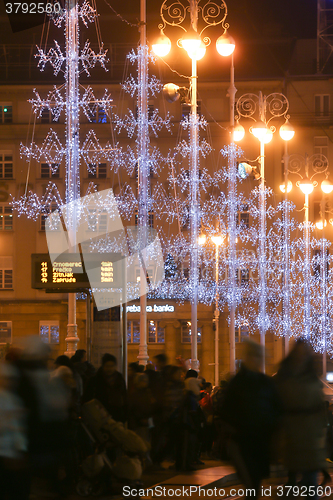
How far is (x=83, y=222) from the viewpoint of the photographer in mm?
43875

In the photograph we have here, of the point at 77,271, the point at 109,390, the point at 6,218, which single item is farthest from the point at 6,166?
the point at 109,390

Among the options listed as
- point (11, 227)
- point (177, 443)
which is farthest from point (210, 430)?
point (11, 227)

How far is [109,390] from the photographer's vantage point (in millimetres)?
10211

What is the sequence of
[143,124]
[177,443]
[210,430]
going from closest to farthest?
[177,443], [210,430], [143,124]

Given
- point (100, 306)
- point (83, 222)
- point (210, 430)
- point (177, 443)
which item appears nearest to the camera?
point (177, 443)

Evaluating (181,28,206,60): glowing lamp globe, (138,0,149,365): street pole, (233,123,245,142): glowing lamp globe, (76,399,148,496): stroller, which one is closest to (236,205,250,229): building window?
(233,123,245,142): glowing lamp globe

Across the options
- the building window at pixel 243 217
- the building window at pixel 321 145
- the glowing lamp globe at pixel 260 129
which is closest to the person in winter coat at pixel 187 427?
the glowing lamp globe at pixel 260 129

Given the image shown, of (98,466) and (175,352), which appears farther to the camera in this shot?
(175,352)

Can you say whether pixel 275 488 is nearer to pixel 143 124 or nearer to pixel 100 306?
pixel 100 306

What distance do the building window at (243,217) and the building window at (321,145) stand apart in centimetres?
603

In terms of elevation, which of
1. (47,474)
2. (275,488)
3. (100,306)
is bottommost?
(275,488)

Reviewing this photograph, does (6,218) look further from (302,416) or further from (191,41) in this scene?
(302,416)

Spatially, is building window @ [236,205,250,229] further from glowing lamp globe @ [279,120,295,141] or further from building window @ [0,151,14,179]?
glowing lamp globe @ [279,120,295,141]

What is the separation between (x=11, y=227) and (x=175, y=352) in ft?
40.9
